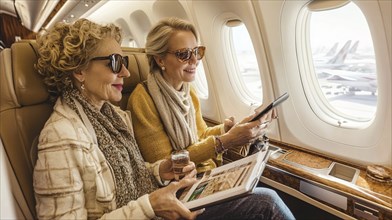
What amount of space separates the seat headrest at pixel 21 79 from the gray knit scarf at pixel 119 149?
128 millimetres

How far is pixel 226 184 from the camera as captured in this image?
3.19 ft

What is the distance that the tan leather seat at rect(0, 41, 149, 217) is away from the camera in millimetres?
980

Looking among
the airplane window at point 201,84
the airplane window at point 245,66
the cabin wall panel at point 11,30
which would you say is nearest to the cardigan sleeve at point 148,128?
the airplane window at point 245,66

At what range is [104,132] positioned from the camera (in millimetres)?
1067

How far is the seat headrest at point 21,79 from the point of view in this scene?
989mm

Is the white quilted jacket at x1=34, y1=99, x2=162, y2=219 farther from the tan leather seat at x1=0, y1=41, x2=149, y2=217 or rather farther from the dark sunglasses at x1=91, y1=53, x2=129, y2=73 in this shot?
the dark sunglasses at x1=91, y1=53, x2=129, y2=73

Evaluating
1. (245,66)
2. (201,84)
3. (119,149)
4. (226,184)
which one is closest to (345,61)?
(245,66)

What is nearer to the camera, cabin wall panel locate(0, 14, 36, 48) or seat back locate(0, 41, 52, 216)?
seat back locate(0, 41, 52, 216)

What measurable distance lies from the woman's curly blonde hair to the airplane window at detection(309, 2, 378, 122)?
5.22 ft

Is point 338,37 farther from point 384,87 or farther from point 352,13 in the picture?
point 384,87

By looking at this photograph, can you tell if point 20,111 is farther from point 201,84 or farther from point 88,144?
point 201,84

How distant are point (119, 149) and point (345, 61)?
1683 millimetres

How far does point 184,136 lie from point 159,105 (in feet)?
0.77

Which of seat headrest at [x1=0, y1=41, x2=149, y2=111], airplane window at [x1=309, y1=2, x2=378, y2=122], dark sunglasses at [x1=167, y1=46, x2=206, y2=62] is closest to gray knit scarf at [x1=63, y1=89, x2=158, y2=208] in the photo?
seat headrest at [x1=0, y1=41, x2=149, y2=111]
